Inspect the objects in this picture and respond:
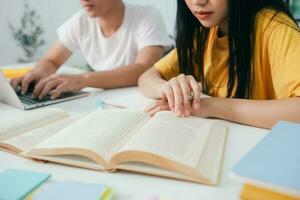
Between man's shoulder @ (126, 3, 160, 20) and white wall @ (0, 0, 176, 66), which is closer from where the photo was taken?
man's shoulder @ (126, 3, 160, 20)

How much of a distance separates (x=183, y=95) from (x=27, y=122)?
337mm

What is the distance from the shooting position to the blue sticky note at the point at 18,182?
466 millimetres

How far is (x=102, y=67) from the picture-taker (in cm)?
153

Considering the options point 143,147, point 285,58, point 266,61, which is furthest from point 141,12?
point 143,147

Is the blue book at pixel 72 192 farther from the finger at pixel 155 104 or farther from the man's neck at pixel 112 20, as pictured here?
the man's neck at pixel 112 20

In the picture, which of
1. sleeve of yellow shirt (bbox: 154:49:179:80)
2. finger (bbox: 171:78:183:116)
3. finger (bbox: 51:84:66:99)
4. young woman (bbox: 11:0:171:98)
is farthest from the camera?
young woman (bbox: 11:0:171:98)

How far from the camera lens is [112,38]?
1.47 meters

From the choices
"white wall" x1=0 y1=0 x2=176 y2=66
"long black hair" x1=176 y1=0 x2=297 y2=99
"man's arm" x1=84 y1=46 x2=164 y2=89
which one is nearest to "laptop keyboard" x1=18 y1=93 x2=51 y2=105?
"man's arm" x1=84 y1=46 x2=164 y2=89

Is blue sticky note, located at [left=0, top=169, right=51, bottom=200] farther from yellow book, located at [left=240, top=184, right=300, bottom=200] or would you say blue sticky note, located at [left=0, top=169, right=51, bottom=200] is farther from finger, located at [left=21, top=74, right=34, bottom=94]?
finger, located at [left=21, top=74, right=34, bottom=94]

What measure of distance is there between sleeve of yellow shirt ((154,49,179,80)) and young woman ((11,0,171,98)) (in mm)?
133

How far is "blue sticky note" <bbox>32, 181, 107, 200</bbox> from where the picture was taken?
456mm

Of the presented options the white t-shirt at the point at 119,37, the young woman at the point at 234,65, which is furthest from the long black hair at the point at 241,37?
the white t-shirt at the point at 119,37

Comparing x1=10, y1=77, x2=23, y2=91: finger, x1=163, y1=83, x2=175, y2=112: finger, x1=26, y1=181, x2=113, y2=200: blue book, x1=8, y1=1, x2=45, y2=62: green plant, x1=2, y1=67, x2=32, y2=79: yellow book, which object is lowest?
x1=8, y1=1, x2=45, y2=62: green plant

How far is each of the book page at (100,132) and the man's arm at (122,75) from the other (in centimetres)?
42
